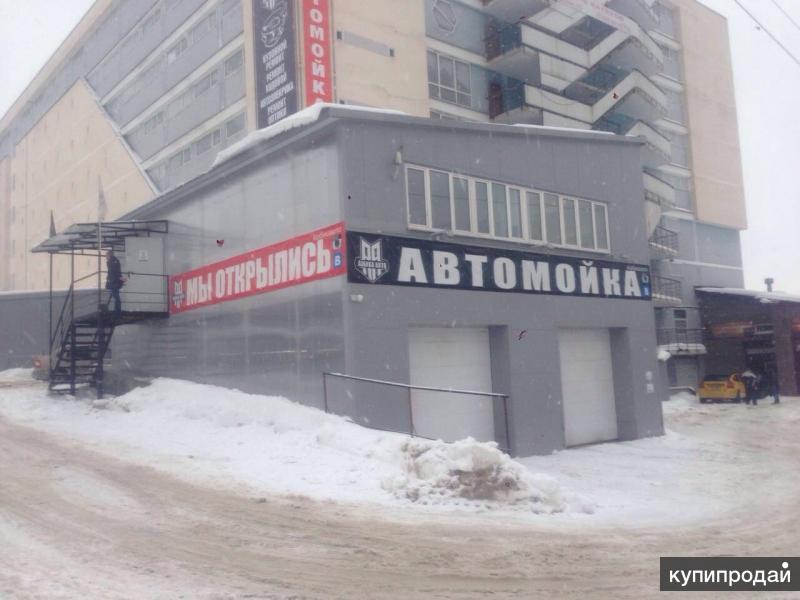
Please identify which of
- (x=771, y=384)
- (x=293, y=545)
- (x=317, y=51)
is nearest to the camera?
(x=293, y=545)

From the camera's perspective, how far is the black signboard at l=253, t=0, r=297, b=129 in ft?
92.0

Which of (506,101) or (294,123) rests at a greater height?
(506,101)

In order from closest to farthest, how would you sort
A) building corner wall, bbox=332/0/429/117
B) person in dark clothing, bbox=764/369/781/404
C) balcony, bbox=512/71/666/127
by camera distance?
building corner wall, bbox=332/0/429/117, person in dark clothing, bbox=764/369/781/404, balcony, bbox=512/71/666/127

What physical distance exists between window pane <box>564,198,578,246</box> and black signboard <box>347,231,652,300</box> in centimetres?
48

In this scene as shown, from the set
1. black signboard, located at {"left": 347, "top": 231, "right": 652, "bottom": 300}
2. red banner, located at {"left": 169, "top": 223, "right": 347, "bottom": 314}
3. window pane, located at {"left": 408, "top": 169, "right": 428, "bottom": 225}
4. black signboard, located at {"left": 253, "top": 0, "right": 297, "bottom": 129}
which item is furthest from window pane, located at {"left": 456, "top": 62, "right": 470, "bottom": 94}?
window pane, located at {"left": 408, "top": 169, "right": 428, "bottom": 225}

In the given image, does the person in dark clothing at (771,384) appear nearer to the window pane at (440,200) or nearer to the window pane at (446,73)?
the window pane at (446,73)

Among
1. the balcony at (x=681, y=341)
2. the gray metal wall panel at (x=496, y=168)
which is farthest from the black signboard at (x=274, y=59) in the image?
the balcony at (x=681, y=341)

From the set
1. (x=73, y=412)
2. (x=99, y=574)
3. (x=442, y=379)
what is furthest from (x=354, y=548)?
(x=73, y=412)

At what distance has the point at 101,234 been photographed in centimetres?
1930

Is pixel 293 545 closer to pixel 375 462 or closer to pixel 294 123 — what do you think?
pixel 375 462

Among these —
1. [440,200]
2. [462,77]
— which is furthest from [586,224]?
[462,77]

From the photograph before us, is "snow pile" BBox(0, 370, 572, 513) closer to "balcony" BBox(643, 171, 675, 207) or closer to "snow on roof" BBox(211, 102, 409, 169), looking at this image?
"snow on roof" BBox(211, 102, 409, 169)

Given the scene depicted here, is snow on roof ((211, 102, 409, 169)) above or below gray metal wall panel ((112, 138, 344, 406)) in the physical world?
above

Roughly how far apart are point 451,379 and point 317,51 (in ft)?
57.4
